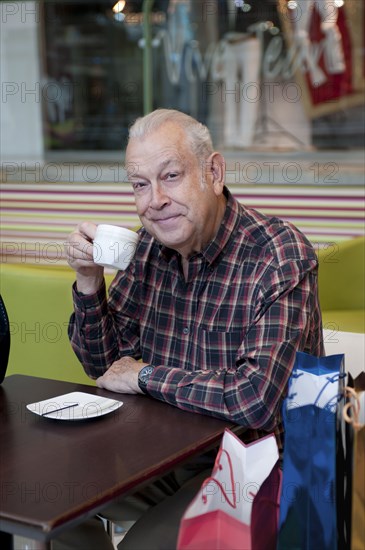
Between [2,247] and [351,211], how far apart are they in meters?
1.72

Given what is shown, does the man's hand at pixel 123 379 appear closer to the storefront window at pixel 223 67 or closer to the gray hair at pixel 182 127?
the gray hair at pixel 182 127

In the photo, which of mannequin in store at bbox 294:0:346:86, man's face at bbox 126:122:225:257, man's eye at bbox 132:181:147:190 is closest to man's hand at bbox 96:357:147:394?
man's face at bbox 126:122:225:257

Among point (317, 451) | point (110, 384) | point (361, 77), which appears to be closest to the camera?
point (317, 451)

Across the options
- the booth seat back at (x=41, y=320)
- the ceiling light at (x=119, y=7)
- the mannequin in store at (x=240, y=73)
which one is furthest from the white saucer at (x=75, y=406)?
the ceiling light at (x=119, y=7)

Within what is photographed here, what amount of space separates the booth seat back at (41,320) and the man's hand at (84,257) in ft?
2.38

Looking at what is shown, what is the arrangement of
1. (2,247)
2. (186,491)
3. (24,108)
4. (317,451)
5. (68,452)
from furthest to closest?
(24,108)
(2,247)
(186,491)
(68,452)
(317,451)

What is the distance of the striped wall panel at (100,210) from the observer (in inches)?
122

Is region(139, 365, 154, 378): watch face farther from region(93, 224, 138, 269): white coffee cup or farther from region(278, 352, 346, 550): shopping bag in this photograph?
region(278, 352, 346, 550): shopping bag

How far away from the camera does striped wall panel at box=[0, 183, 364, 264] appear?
10.1 ft

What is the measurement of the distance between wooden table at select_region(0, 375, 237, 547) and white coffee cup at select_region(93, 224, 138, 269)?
0.98 ft

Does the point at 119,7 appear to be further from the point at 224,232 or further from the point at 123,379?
the point at 123,379

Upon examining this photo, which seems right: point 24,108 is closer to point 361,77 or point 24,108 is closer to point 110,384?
point 361,77

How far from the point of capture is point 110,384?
5.90 ft

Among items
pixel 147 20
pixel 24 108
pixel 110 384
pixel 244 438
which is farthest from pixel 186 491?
pixel 24 108
